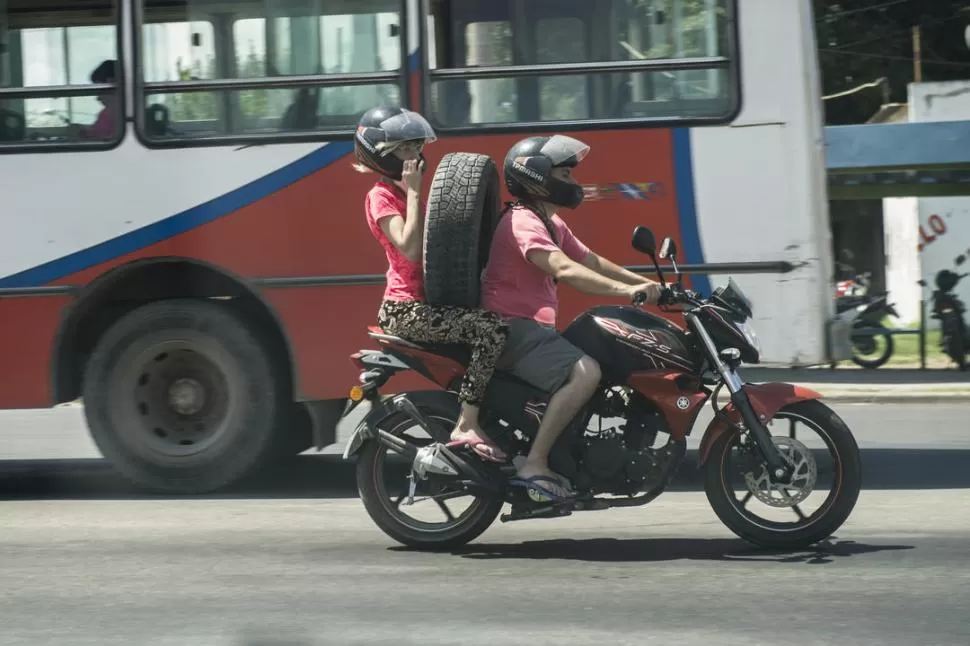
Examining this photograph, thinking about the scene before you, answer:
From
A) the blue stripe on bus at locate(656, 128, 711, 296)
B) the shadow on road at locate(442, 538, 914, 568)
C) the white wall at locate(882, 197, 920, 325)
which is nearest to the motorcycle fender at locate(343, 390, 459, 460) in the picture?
the shadow on road at locate(442, 538, 914, 568)

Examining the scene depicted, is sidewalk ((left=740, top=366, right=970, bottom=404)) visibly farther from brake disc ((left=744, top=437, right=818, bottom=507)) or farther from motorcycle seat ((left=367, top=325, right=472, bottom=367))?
motorcycle seat ((left=367, top=325, right=472, bottom=367))

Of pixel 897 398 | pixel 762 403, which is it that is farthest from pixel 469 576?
pixel 897 398

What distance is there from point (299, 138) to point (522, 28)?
1307 millimetres

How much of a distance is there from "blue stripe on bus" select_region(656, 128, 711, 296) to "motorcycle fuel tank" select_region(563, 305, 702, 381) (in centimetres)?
178

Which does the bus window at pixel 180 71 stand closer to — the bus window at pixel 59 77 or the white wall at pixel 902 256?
the bus window at pixel 59 77

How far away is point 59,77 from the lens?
8.30m

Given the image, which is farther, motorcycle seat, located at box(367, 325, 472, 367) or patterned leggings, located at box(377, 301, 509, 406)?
motorcycle seat, located at box(367, 325, 472, 367)

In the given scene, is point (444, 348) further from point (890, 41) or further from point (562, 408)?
point (890, 41)

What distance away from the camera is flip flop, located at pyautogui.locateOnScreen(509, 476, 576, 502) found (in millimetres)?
6199

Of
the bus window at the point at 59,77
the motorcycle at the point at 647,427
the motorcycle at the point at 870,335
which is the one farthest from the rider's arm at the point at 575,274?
the motorcycle at the point at 870,335

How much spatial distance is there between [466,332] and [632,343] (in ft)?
2.19

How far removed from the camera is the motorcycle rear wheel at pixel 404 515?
6.45 m

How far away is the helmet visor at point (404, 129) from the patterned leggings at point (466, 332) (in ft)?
2.36

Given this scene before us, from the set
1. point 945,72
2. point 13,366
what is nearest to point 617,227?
point 13,366
